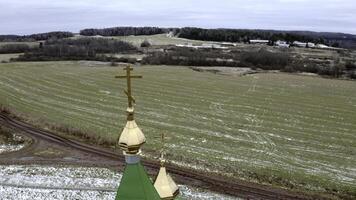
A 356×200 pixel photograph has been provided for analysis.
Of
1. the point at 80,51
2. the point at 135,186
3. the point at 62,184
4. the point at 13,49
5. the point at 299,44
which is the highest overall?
the point at 135,186

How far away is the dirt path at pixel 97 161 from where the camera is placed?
2753cm

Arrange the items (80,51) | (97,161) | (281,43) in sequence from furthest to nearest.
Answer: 1. (281,43)
2. (80,51)
3. (97,161)

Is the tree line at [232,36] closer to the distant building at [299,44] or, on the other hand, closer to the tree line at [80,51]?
the distant building at [299,44]

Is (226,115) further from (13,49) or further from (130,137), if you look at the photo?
(13,49)

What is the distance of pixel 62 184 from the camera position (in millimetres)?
28391

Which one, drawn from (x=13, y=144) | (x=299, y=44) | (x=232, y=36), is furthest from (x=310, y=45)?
(x=13, y=144)

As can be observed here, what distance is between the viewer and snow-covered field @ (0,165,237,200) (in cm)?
2658

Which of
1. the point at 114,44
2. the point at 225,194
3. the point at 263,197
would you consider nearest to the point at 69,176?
the point at 225,194

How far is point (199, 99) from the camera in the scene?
196 ft

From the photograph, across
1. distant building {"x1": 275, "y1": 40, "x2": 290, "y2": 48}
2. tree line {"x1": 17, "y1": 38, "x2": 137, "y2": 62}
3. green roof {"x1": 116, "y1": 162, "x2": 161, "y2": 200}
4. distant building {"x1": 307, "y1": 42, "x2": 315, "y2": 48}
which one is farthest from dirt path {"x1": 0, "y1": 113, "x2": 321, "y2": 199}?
distant building {"x1": 307, "y1": 42, "x2": 315, "y2": 48}

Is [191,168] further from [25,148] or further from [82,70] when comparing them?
[82,70]

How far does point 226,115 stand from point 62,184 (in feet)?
82.1

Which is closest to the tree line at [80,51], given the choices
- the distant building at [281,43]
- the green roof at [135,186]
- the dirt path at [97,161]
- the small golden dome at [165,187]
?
the distant building at [281,43]

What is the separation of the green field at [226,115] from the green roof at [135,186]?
21747 millimetres
